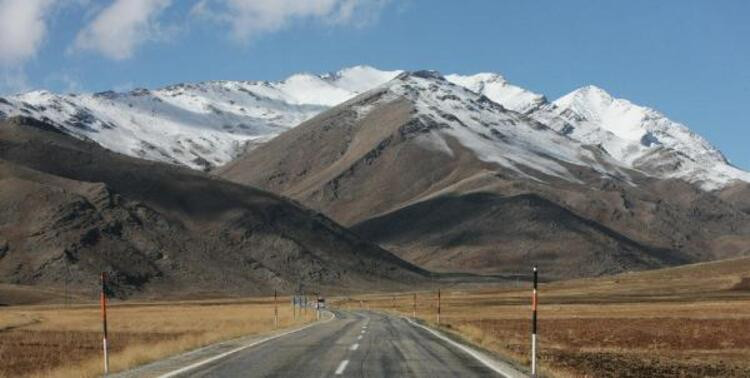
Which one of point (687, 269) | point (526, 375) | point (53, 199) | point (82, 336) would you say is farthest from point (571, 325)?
point (53, 199)

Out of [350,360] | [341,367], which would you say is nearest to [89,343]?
[350,360]

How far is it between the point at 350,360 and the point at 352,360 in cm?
6

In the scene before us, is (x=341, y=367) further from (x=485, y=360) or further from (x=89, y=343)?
(x=89, y=343)

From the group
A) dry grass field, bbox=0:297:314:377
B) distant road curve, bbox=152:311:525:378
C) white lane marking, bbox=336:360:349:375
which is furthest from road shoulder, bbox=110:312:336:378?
white lane marking, bbox=336:360:349:375

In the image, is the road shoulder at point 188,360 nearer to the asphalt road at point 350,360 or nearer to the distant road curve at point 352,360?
the distant road curve at point 352,360

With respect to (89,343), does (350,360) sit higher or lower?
higher

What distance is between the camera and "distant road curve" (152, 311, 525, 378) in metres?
25.3

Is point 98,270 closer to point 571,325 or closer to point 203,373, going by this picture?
point 571,325

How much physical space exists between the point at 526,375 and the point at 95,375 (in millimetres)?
10578

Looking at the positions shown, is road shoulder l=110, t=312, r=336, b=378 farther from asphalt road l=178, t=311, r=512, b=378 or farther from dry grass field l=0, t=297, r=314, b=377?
dry grass field l=0, t=297, r=314, b=377

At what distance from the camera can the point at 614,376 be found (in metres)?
29.3

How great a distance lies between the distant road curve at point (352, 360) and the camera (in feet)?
82.9

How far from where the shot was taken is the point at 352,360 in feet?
94.6

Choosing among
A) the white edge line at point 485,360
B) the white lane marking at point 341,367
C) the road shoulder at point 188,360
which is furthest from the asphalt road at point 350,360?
the road shoulder at point 188,360
